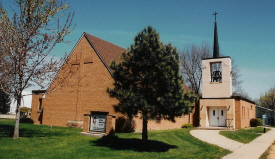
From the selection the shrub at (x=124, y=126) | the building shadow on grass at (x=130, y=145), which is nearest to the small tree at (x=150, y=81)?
the building shadow on grass at (x=130, y=145)

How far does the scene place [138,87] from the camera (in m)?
11.9

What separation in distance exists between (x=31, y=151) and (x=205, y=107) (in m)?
21.3

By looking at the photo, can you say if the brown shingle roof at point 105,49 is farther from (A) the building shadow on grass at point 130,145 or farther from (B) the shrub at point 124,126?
(A) the building shadow on grass at point 130,145

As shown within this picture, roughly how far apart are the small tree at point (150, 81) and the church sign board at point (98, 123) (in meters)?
3.05

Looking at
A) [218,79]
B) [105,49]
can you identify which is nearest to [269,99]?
[218,79]

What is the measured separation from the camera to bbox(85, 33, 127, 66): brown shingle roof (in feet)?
72.4

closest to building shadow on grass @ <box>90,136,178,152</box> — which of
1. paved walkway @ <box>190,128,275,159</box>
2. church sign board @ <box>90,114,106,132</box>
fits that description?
church sign board @ <box>90,114,106,132</box>

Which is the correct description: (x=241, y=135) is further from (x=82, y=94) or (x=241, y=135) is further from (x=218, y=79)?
(x=82, y=94)

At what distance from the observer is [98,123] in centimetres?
1462

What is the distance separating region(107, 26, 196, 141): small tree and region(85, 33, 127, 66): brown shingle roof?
9.62 meters

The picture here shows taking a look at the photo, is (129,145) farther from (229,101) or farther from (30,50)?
(229,101)

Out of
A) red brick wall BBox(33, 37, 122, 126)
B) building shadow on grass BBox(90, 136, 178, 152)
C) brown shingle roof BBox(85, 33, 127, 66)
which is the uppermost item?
brown shingle roof BBox(85, 33, 127, 66)

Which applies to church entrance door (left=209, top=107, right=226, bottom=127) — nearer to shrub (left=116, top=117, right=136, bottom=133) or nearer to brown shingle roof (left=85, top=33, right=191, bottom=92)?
shrub (left=116, top=117, right=136, bottom=133)

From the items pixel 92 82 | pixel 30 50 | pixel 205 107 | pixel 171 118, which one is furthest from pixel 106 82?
pixel 205 107
